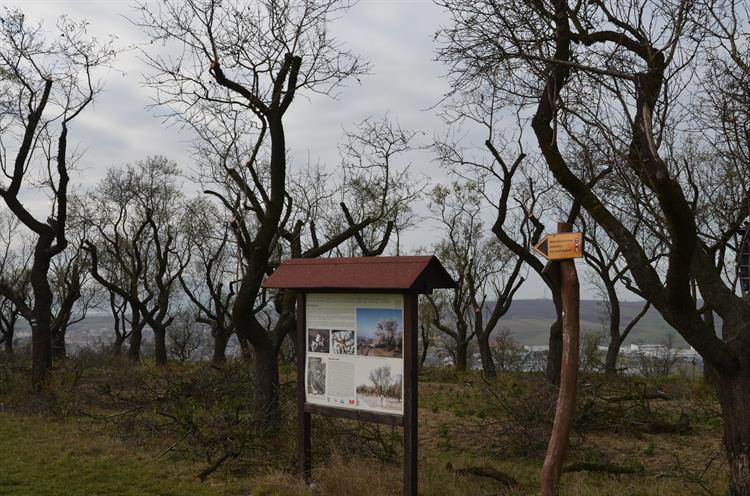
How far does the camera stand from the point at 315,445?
873 cm

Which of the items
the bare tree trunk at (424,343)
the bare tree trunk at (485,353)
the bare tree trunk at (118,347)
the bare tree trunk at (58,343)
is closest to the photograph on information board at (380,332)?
the bare tree trunk at (485,353)

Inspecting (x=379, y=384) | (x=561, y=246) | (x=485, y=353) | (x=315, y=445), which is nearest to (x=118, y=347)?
(x=485, y=353)

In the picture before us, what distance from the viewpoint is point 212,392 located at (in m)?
11.9

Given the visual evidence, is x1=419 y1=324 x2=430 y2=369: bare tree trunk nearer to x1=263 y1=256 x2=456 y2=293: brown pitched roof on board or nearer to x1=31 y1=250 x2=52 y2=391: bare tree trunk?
x1=31 y1=250 x2=52 y2=391: bare tree trunk

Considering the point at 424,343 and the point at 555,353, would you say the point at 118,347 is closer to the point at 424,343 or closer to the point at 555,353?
the point at 424,343

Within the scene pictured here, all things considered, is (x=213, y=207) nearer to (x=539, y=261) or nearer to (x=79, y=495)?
(x=539, y=261)

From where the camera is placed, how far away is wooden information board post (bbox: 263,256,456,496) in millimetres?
7031

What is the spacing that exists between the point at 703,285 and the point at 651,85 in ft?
6.85

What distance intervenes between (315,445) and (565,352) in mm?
4130

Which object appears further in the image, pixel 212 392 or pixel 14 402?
pixel 14 402

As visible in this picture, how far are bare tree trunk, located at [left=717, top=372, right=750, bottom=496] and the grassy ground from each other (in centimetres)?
80

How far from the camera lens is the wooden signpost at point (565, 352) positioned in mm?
5730

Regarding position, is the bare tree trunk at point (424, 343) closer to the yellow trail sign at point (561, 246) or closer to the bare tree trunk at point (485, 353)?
the bare tree trunk at point (485, 353)

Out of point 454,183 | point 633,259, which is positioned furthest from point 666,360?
point 633,259
